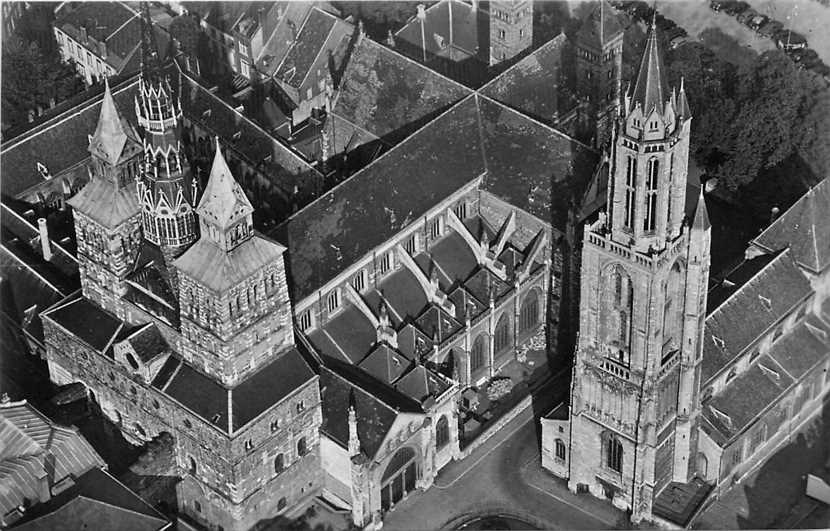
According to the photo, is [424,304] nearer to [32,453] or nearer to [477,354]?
[477,354]

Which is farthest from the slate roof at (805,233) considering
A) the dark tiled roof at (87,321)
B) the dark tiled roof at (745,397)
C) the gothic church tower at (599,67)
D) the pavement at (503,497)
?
the dark tiled roof at (87,321)

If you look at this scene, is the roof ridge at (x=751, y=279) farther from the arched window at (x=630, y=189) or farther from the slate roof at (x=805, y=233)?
the arched window at (x=630, y=189)

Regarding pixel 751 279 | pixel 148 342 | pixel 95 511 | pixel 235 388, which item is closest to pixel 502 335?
pixel 751 279

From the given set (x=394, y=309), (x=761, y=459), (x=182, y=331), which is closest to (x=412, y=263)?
(x=394, y=309)

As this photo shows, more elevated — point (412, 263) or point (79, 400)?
point (412, 263)

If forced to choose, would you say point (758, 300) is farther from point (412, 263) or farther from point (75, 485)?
point (75, 485)

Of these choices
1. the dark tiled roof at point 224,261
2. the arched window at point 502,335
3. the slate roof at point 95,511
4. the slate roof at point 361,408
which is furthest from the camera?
the arched window at point 502,335
